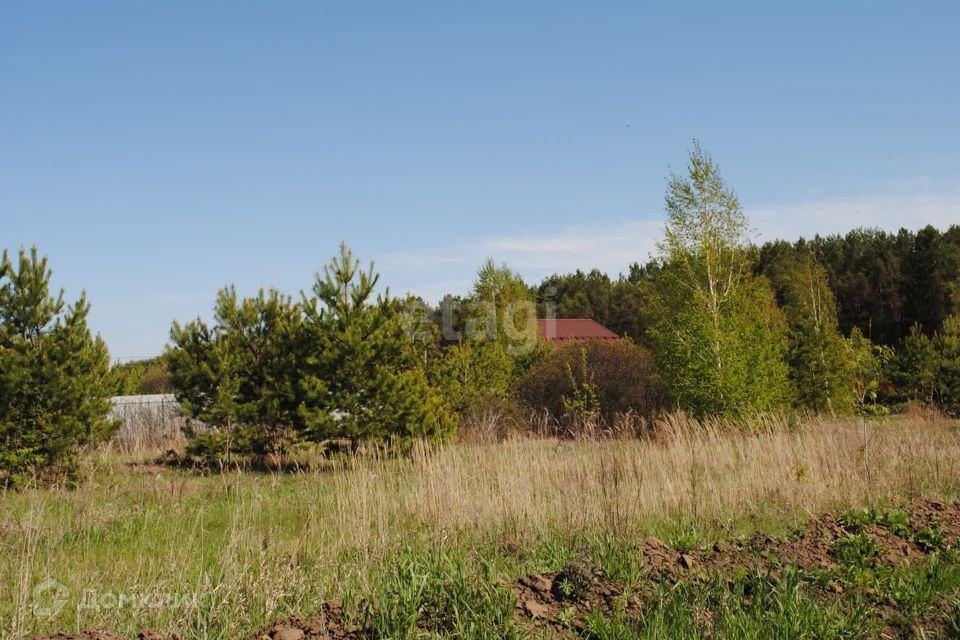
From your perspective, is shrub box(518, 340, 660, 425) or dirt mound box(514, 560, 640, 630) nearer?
dirt mound box(514, 560, 640, 630)

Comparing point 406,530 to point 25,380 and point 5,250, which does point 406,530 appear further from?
point 5,250

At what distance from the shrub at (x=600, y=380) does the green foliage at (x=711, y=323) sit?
72.9 inches

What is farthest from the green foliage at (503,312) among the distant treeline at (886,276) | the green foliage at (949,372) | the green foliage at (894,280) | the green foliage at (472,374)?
the green foliage at (894,280)

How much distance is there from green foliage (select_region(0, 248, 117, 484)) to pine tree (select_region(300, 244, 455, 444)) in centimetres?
339

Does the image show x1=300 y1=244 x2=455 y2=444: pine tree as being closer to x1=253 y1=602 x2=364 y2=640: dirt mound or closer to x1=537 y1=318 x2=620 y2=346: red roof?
x1=253 y1=602 x2=364 y2=640: dirt mound

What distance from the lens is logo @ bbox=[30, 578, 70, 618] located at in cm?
409

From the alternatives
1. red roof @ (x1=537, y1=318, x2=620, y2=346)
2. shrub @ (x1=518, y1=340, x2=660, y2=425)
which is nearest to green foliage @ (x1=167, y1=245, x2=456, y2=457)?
shrub @ (x1=518, y1=340, x2=660, y2=425)

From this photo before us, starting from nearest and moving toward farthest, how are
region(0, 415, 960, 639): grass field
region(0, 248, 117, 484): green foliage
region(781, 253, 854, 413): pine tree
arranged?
region(0, 415, 960, 639): grass field → region(0, 248, 117, 484): green foliage → region(781, 253, 854, 413): pine tree

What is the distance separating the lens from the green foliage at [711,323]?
1606cm

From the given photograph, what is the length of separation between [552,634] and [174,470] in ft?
35.0

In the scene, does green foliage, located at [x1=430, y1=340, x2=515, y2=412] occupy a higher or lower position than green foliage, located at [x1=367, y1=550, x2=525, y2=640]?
higher

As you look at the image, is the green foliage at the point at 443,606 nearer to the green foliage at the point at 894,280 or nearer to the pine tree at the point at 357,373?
the pine tree at the point at 357,373

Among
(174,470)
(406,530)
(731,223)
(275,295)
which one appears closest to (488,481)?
(406,530)

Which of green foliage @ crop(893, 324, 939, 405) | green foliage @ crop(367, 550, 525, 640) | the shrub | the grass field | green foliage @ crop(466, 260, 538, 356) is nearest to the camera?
green foliage @ crop(367, 550, 525, 640)
